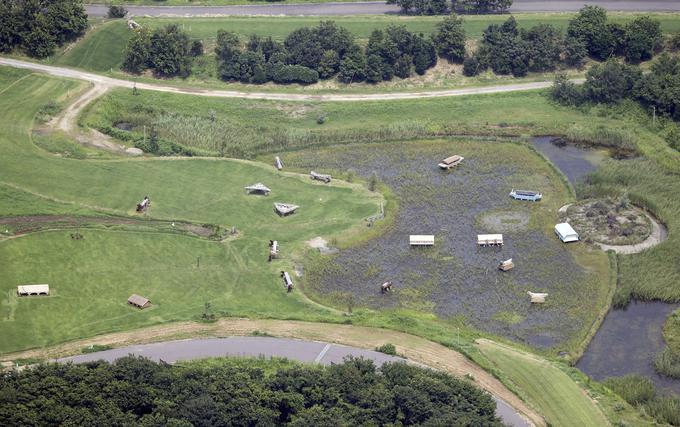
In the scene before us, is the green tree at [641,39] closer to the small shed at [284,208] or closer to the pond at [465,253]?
the pond at [465,253]

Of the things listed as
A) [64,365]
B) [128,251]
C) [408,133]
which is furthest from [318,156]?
[64,365]

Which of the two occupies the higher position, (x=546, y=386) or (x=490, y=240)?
(x=490, y=240)

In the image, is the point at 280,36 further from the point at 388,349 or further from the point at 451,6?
the point at 388,349

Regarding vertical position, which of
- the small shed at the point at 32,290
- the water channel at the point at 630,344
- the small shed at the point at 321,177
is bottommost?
the water channel at the point at 630,344

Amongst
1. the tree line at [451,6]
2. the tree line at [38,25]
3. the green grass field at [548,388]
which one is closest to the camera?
the green grass field at [548,388]

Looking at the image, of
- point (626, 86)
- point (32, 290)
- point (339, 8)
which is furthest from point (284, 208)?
point (339, 8)

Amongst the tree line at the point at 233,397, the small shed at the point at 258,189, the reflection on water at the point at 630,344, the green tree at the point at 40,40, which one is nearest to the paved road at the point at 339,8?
the green tree at the point at 40,40
